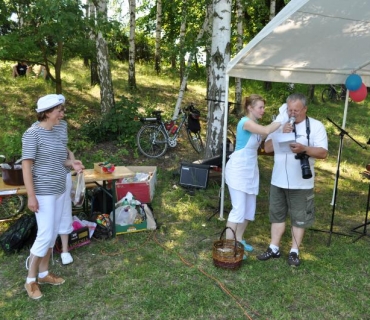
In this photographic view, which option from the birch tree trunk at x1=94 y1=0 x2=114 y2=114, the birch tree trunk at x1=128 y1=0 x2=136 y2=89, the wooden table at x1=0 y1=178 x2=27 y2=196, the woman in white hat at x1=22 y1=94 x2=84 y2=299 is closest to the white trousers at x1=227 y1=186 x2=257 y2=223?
the woman in white hat at x1=22 y1=94 x2=84 y2=299

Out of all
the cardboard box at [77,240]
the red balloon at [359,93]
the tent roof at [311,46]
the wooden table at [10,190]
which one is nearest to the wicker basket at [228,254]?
the cardboard box at [77,240]

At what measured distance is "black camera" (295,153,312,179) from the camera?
3.07m

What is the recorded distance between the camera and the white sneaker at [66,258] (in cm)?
344

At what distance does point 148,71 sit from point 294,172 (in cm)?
1169

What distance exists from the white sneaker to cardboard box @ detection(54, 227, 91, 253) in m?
0.17

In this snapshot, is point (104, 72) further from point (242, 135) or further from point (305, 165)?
point (305, 165)

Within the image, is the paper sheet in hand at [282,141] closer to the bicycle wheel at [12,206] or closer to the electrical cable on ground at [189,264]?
the electrical cable on ground at [189,264]

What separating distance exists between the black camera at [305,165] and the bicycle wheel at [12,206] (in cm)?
337

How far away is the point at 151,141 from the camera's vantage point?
703 centimetres

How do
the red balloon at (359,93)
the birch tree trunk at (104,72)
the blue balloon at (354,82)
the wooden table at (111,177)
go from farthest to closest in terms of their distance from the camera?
the birch tree trunk at (104,72)
the red balloon at (359,93)
the blue balloon at (354,82)
the wooden table at (111,177)

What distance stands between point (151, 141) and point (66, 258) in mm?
3830

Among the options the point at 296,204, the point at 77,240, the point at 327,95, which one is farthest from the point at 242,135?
the point at 327,95

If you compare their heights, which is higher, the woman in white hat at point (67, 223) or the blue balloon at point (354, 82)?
the blue balloon at point (354, 82)

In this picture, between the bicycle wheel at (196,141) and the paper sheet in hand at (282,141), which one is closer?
the paper sheet in hand at (282,141)
